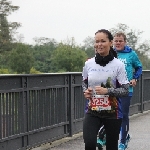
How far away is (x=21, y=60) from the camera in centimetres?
10188

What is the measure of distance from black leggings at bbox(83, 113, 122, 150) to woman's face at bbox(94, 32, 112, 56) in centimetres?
71

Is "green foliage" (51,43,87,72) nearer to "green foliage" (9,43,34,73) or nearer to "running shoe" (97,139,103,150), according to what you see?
"green foliage" (9,43,34,73)

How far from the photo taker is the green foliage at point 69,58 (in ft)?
356

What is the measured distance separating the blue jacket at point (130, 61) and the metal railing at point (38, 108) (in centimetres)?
145

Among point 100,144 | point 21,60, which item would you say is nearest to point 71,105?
point 100,144

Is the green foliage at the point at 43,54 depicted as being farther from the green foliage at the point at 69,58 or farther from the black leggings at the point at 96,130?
the black leggings at the point at 96,130

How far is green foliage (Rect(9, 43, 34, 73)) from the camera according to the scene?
9700 cm

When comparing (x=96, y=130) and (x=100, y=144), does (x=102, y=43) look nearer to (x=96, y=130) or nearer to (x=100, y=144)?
(x=96, y=130)

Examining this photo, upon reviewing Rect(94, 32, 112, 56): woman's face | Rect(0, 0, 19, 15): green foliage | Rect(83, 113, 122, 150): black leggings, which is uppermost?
Rect(0, 0, 19, 15): green foliage

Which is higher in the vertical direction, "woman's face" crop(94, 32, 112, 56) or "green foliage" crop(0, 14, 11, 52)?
"green foliage" crop(0, 14, 11, 52)

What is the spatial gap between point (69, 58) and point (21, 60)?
13533 mm

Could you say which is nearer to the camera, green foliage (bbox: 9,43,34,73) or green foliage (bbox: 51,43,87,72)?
green foliage (bbox: 9,43,34,73)

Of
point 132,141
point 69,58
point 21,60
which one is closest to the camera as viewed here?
point 132,141

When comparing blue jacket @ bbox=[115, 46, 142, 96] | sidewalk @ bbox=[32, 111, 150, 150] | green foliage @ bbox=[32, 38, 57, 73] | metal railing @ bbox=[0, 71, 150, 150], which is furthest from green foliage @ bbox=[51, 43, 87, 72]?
blue jacket @ bbox=[115, 46, 142, 96]
